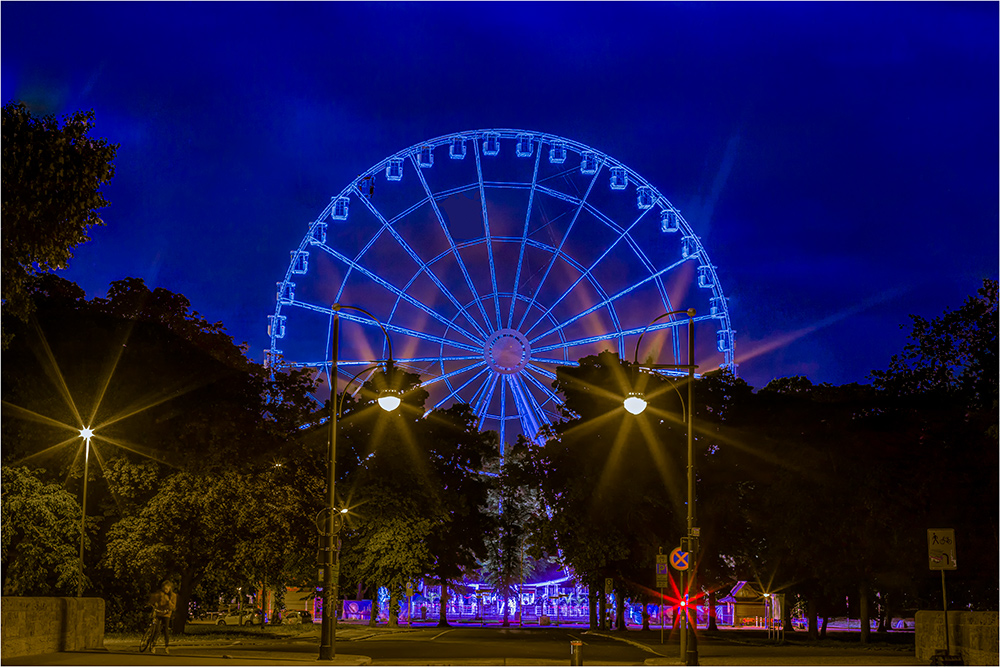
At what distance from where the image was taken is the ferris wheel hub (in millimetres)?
46062

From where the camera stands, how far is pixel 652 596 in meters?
62.3

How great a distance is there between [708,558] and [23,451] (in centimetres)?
3319

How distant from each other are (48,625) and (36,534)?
14564mm

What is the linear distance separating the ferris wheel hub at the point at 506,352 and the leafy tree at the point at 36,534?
53.1 ft

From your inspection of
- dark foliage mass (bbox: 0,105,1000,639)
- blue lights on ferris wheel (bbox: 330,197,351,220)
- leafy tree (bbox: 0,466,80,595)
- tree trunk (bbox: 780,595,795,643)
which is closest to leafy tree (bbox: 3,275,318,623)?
dark foliage mass (bbox: 0,105,1000,639)

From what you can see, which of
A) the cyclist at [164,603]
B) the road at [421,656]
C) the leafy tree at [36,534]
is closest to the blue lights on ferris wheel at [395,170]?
the leafy tree at [36,534]

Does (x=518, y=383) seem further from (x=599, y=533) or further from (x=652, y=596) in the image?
(x=652, y=596)

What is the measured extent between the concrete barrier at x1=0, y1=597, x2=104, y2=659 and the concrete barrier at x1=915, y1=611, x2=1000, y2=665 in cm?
1907

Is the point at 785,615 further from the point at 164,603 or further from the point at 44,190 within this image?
the point at 44,190

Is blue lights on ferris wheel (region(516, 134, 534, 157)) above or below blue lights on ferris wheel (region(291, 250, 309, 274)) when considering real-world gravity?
above

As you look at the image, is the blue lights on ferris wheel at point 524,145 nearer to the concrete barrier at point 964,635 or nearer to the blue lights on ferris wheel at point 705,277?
the blue lights on ferris wheel at point 705,277

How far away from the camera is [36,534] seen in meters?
37.6

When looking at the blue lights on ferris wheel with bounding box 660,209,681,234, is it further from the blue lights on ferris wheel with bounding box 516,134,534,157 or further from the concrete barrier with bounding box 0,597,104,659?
the concrete barrier with bounding box 0,597,104,659

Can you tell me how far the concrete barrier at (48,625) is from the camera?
21781 mm
